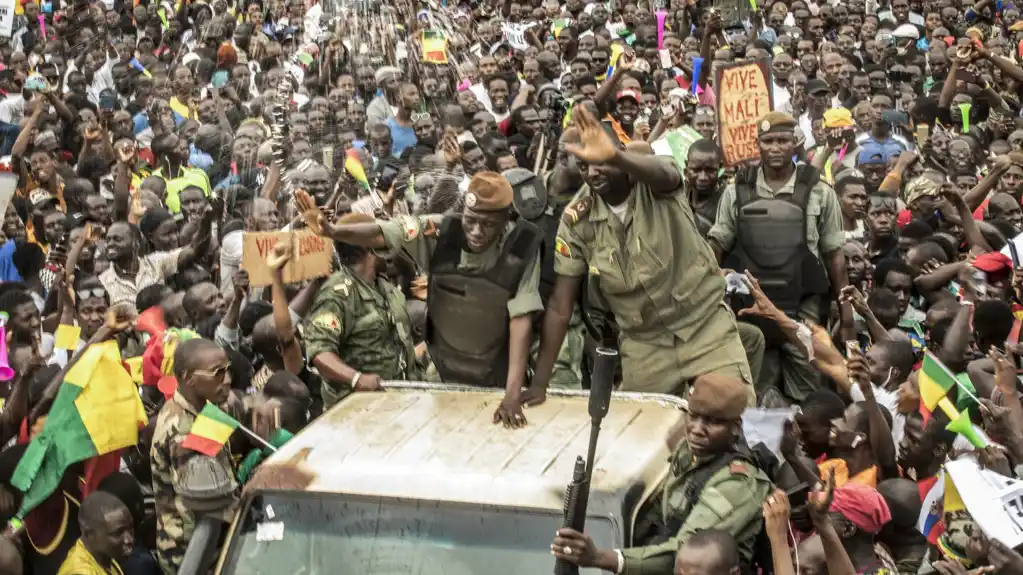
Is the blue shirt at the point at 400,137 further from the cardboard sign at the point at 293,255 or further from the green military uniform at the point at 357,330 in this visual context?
the green military uniform at the point at 357,330

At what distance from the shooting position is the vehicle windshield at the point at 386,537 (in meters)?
3.95

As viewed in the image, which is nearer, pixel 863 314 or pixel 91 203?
pixel 863 314

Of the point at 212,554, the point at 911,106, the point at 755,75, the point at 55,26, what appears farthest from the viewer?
the point at 55,26

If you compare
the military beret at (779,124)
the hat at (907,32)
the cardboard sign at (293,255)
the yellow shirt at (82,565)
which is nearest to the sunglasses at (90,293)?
the cardboard sign at (293,255)

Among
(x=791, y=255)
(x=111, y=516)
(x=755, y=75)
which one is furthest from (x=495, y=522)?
(x=755, y=75)

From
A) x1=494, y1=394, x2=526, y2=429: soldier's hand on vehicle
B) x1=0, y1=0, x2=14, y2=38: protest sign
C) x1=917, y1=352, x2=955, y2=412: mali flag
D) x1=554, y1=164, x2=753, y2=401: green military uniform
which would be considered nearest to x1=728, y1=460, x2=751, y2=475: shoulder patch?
x1=494, y1=394, x2=526, y2=429: soldier's hand on vehicle

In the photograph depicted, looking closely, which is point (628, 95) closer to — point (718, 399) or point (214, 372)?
point (214, 372)

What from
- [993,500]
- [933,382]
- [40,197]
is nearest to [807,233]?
[933,382]

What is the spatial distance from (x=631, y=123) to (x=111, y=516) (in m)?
6.63

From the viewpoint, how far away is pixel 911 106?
41.1 ft

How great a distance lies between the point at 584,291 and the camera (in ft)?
18.7

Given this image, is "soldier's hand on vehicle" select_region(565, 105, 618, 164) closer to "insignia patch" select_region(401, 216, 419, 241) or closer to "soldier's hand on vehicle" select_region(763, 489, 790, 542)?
"insignia patch" select_region(401, 216, 419, 241)

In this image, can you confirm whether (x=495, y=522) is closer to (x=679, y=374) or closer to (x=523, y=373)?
(x=523, y=373)

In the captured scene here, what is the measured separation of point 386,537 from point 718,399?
107cm
